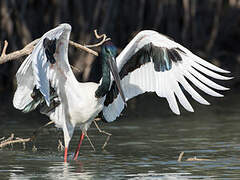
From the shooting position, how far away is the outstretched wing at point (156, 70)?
8953 millimetres

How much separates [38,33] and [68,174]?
11067 millimetres

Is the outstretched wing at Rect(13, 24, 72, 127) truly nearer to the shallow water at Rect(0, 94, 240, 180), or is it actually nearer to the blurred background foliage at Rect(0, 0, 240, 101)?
the shallow water at Rect(0, 94, 240, 180)

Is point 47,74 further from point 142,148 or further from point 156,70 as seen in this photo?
point 142,148

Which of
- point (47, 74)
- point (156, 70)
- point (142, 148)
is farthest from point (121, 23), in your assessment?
point (47, 74)

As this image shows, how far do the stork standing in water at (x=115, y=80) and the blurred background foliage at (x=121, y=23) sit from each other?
7.47 meters

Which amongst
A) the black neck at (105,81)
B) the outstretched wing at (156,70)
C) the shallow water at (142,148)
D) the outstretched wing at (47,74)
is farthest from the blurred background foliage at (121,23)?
the black neck at (105,81)

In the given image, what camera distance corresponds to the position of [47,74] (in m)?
8.55

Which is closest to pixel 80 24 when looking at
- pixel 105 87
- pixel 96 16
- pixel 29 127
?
pixel 96 16

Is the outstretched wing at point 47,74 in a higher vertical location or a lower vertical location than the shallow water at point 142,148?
higher

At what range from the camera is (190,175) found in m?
7.74

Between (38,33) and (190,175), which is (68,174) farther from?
(38,33)

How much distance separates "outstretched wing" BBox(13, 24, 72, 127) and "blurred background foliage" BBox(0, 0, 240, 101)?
784 cm

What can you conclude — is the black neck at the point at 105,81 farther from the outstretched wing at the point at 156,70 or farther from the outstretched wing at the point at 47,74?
the outstretched wing at the point at 47,74

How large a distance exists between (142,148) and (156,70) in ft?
3.91
